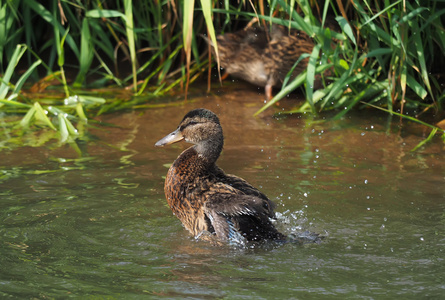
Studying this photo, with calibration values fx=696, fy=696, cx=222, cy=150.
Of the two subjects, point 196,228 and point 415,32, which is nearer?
point 196,228

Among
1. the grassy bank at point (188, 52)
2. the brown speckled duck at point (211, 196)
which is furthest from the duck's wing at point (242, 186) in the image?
the grassy bank at point (188, 52)

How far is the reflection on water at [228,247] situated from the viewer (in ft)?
10.8

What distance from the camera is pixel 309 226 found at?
4.17 m

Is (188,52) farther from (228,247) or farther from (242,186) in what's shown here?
(228,247)

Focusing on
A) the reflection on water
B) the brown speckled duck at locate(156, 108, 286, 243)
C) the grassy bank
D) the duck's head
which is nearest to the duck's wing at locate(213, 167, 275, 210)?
the brown speckled duck at locate(156, 108, 286, 243)

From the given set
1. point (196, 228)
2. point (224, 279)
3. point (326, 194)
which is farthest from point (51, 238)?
point (326, 194)

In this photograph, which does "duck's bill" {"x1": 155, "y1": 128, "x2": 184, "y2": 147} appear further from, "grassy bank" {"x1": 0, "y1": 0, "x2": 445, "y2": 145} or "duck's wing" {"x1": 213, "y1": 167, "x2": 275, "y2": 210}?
"grassy bank" {"x1": 0, "y1": 0, "x2": 445, "y2": 145}

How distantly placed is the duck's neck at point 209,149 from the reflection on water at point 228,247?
45cm

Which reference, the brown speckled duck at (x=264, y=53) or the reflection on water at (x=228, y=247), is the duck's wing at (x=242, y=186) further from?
the brown speckled duck at (x=264, y=53)

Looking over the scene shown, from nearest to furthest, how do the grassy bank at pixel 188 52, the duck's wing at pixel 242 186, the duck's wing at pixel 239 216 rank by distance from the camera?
the duck's wing at pixel 239 216 < the duck's wing at pixel 242 186 < the grassy bank at pixel 188 52

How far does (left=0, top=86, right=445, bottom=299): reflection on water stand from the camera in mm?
3283

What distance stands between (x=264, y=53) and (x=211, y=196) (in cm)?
296

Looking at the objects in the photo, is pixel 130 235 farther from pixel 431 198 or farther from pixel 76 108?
pixel 76 108

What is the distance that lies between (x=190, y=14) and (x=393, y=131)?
6.80ft
